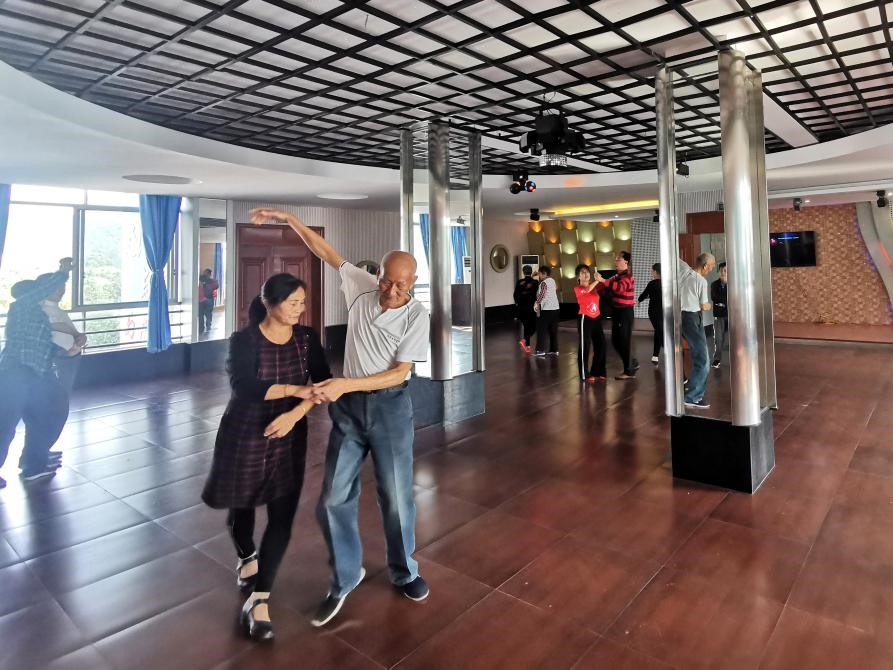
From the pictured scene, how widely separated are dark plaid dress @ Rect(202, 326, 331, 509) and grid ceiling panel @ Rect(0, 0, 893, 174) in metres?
2.45

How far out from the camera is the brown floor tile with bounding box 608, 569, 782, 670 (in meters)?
2.07

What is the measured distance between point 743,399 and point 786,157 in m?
5.14

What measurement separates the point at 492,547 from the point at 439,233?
10.1ft

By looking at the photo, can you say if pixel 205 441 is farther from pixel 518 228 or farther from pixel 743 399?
pixel 518 228

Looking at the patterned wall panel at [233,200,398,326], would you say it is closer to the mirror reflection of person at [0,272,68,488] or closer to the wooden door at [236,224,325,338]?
the wooden door at [236,224,325,338]

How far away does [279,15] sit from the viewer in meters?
3.56

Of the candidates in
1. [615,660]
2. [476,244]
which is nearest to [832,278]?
[476,244]

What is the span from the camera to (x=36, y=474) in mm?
4148

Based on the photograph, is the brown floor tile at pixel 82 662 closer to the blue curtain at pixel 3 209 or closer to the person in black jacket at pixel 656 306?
the person in black jacket at pixel 656 306

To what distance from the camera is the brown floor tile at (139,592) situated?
92.2 inches

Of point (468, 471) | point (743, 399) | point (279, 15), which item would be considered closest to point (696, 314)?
point (743, 399)

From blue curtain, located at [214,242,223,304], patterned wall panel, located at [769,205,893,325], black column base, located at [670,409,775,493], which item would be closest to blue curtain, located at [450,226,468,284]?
black column base, located at [670,409,775,493]

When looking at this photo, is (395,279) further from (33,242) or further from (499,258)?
(499,258)

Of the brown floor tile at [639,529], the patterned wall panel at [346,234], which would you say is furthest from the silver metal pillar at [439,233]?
the patterned wall panel at [346,234]
